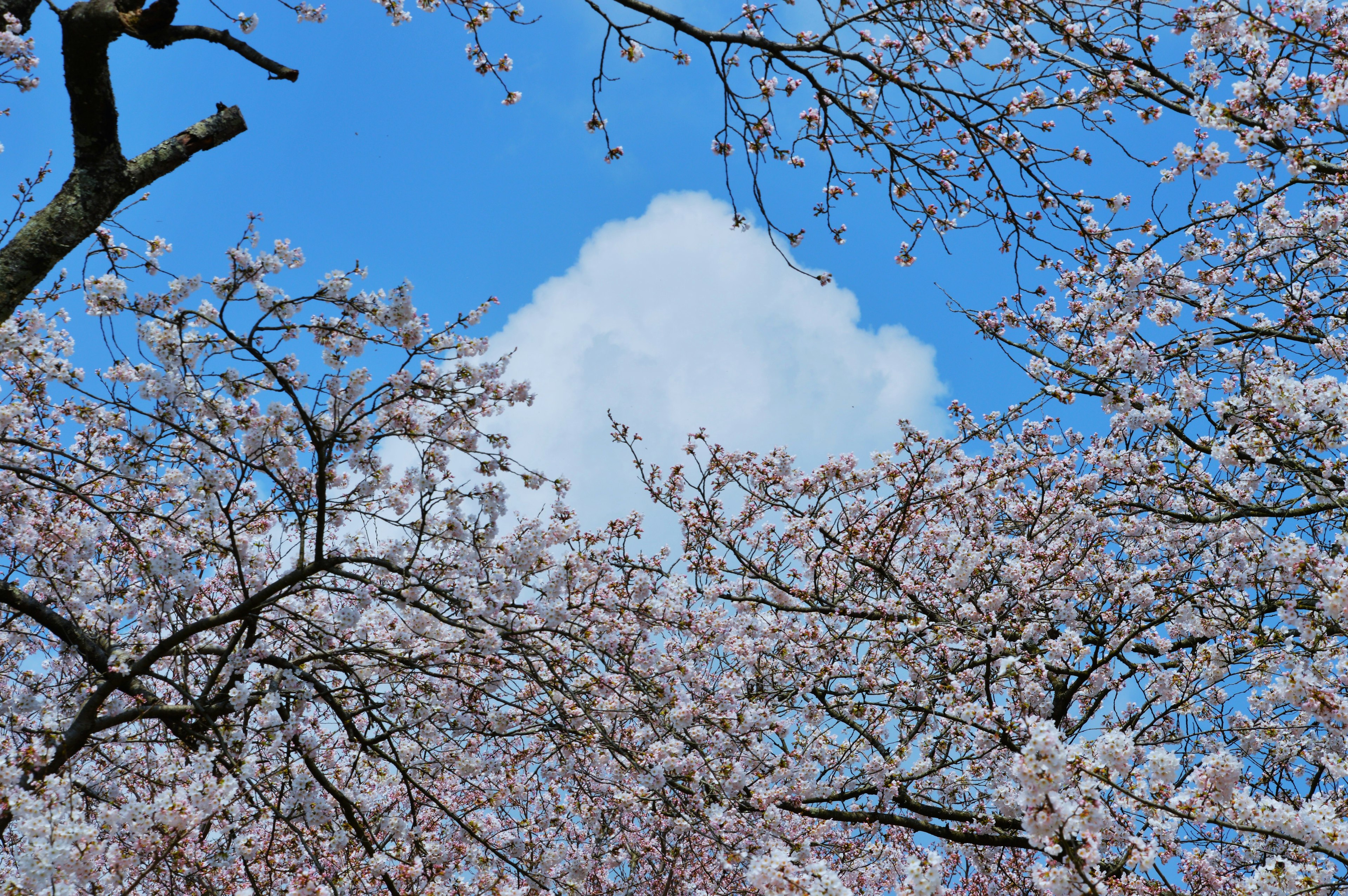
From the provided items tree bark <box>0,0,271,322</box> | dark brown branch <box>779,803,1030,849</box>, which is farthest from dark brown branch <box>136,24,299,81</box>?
dark brown branch <box>779,803,1030,849</box>

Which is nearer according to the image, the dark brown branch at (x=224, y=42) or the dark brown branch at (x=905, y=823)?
the dark brown branch at (x=224, y=42)

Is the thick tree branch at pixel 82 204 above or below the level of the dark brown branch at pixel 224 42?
below

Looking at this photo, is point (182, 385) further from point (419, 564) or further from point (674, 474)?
point (674, 474)

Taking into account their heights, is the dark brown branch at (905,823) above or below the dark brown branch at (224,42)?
below

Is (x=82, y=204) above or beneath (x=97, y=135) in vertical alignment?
beneath

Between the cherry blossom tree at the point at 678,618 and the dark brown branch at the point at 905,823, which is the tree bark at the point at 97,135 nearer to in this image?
the cherry blossom tree at the point at 678,618

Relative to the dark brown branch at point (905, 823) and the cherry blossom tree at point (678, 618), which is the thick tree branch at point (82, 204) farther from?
the dark brown branch at point (905, 823)

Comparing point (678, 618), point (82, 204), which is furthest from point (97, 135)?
point (678, 618)

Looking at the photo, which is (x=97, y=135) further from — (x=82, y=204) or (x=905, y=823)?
(x=905, y=823)

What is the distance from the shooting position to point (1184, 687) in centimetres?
670

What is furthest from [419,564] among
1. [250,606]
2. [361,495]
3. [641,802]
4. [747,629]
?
[747,629]

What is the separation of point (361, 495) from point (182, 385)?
126 centimetres

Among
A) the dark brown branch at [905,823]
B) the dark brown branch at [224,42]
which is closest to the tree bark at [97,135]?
the dark brown branch at [224,42]

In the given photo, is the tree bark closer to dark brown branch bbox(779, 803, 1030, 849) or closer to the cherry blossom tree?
the cherry blossom tree
